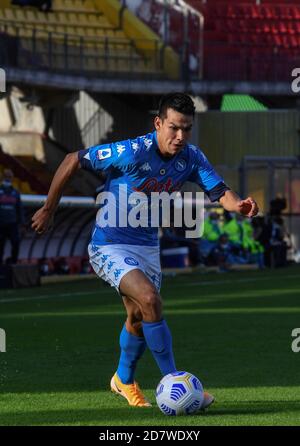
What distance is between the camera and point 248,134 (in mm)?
37969

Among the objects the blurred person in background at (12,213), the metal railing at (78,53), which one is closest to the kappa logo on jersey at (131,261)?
the blurred person in background at (12,213)

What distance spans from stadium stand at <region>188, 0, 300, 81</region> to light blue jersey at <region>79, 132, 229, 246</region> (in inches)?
1131

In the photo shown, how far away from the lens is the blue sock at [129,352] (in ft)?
29.3

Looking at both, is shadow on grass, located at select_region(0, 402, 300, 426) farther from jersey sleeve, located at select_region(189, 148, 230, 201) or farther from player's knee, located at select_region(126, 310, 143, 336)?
jersey sleeve, located at select_region(189, 148, 230, 201)

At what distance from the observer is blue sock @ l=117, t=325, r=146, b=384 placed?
8.93 meters

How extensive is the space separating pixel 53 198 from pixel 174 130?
859 millimetres

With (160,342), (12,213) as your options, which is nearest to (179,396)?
(160,342)

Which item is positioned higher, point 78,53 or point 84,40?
point 84,40

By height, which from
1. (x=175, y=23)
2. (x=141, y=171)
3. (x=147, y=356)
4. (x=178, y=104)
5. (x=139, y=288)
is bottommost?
(x=147, y=356)

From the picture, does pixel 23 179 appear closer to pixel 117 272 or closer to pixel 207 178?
pixel 207 178

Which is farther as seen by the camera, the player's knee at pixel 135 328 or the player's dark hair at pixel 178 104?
the player's knee at pixel 135 328

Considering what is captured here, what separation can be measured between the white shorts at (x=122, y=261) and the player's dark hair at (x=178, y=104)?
88 centimetres

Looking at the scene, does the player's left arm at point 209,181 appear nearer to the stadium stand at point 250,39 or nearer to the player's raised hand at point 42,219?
the player's raised hand at point 42,219

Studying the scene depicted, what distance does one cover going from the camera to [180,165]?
29.1 ft
